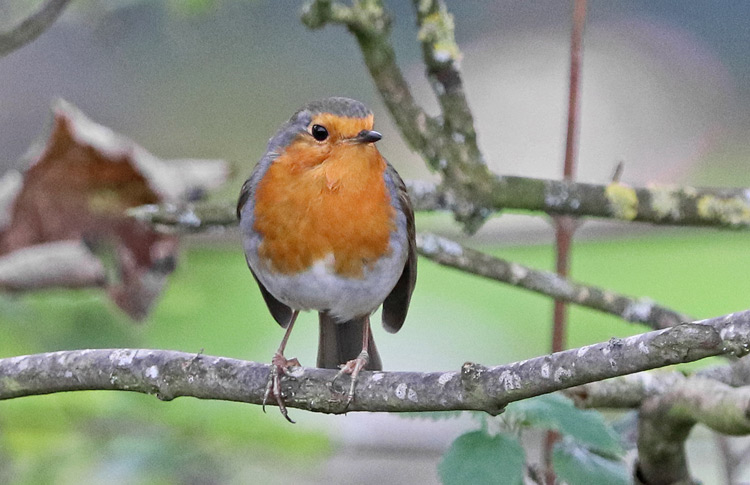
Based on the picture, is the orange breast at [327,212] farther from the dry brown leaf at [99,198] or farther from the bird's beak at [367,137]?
the dry brown leaf at [99,198]

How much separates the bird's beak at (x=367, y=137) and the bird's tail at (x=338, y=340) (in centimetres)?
66

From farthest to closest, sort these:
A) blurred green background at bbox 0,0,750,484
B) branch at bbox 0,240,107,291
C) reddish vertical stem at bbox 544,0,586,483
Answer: blurred green background at bbox 0,0,750,484 < branch at bbox 0,240,107,291 < reddish vertical stem at bbox 544,0,586,483

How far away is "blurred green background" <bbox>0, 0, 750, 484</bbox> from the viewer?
3.84 meters

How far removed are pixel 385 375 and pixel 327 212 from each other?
583 millimetres

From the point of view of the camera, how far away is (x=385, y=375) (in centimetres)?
194

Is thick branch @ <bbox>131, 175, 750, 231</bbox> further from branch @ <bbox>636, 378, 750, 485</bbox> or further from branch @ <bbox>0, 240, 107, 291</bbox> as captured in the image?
branch @ <bbox>0, 240, 107, 291</bbox>

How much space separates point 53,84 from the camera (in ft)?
15.2

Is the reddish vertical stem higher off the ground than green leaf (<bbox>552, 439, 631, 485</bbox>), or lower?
higher

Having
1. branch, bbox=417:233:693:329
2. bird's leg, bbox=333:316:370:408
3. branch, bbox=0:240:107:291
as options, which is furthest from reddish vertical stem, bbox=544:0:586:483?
branch, bbox=0:240:107:291

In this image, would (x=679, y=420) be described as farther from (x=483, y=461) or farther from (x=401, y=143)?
(x=401, y=143)

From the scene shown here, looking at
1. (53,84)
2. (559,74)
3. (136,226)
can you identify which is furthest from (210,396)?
(559,74)

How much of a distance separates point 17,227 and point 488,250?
192 cm

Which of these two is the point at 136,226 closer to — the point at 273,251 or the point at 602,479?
the point at 273,251

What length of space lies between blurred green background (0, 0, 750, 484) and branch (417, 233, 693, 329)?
1024mm
